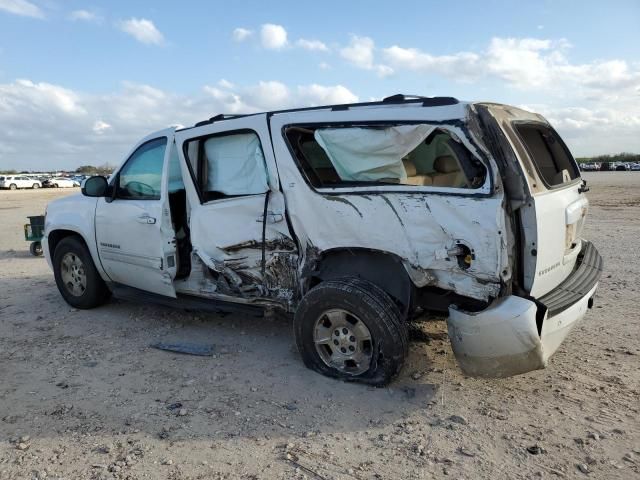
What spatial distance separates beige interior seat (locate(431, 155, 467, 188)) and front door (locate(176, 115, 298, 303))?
1.29 meters

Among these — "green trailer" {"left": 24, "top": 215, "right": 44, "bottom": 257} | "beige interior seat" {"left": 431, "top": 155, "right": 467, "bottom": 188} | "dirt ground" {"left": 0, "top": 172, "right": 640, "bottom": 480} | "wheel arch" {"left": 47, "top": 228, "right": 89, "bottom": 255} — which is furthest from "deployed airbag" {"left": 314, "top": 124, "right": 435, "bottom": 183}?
"green trailer" {"left": 24, "top": 215, "right": 44, "bottom": 257}

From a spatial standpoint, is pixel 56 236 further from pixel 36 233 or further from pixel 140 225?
pixel 36 233

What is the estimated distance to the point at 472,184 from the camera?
135 inches

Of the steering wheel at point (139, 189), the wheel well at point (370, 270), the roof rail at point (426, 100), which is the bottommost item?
the wheel well at point (370, 270)

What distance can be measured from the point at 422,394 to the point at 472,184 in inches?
61.8

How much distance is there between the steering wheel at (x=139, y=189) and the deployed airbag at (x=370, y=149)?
2.09m

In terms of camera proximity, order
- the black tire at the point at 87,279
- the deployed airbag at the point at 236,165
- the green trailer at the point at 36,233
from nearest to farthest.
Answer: the deployed airbag at the point at 236,165
the black tire at the point at 87,279
the green trailer at the point at 36,233

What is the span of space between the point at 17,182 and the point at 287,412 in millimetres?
55553

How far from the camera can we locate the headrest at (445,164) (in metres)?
4.05

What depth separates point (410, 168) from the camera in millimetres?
4020

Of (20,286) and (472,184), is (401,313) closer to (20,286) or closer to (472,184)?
(472,184)

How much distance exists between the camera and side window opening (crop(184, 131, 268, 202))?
440cm

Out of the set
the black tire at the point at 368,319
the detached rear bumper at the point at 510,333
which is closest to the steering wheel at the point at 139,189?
the black tire at the point at 368,319

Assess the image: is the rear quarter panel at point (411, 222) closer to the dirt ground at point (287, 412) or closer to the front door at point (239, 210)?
the front door at point (239, 210)
